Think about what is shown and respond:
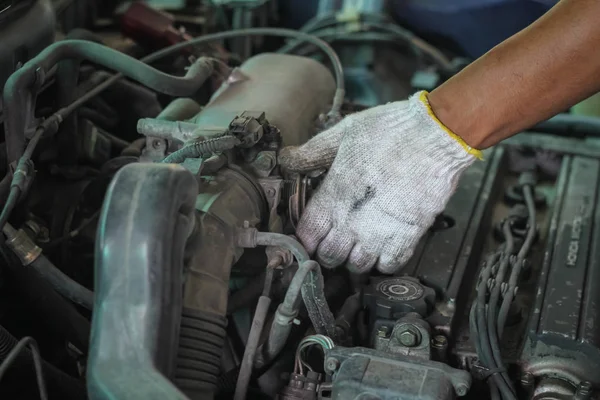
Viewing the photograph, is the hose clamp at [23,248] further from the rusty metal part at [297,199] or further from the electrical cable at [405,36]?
the electrical cable at [405,36]

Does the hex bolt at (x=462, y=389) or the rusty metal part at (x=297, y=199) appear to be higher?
the rusty metal part at (x=297, y=199)

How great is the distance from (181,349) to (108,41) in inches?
48.6

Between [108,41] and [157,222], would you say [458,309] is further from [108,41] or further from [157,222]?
[108,41]

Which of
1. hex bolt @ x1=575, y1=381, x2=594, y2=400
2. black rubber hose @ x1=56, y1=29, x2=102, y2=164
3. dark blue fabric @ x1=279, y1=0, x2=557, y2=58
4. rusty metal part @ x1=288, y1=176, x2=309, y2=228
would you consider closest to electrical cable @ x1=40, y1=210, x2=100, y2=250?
black rubber hose @ x1=56, y1=29, x2=102, y2=164

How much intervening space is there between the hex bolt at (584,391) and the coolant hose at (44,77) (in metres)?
0.93

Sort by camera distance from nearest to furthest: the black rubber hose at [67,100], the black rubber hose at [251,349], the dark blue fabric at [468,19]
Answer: the black rubber hose at [251,349] < the black rubber hose at [67,100] < the dark blue fabric at [468,19]

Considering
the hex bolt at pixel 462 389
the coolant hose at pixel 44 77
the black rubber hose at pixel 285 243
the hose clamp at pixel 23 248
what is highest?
the coolant hose at pixel 44 77

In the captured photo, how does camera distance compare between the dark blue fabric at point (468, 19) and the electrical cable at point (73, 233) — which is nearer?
the electrical cable at point (73, 233)

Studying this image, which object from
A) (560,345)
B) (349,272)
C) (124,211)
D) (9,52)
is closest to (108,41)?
(9,52)

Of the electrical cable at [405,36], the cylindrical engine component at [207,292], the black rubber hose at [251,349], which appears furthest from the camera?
the electrical cable at [405,36]

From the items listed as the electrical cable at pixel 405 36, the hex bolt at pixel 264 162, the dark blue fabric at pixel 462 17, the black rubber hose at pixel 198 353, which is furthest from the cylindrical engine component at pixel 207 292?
the dark blue fabric at pixel 462 17

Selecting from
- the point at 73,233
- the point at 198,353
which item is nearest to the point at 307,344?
the point at 198,353

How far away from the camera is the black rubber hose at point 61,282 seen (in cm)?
111

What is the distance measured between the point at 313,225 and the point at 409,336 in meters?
0.29
